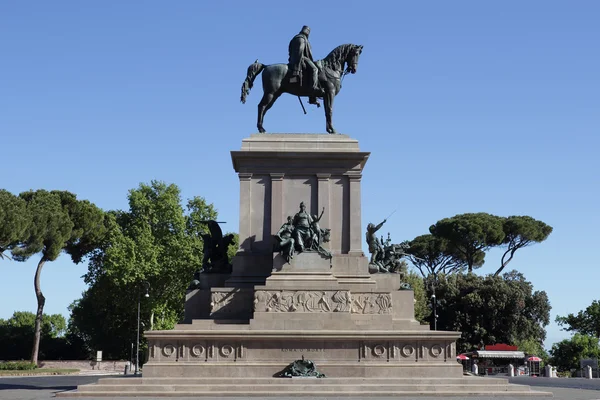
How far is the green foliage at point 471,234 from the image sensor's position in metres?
84.5

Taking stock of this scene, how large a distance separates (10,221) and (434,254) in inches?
1997

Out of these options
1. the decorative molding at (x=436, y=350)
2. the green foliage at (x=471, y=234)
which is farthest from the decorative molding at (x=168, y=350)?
the green foliage at (x=471, y=234)

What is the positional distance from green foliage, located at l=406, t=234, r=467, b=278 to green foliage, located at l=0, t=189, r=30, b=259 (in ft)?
152

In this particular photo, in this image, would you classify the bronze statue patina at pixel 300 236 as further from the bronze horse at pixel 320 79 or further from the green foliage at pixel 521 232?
the green foliage at pixel 521 232

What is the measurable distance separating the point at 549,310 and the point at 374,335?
53485 millimetres

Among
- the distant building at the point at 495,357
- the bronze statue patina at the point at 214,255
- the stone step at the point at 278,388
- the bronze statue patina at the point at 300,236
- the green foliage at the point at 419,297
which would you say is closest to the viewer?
the stone step at the point at 278,388

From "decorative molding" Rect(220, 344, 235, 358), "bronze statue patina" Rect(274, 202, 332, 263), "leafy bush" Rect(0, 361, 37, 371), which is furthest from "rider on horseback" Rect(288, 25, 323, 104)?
"leafy bush" Rect(0, 361, 37, 371)

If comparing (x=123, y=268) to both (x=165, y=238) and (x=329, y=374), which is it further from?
(x=329, y=374)

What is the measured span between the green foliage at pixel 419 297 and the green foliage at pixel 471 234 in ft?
44.3

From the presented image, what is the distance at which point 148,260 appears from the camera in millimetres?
61031

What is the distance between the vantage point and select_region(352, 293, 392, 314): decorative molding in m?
29.7

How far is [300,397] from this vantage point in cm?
2409

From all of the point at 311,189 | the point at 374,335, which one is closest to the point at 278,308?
the point at 374,335

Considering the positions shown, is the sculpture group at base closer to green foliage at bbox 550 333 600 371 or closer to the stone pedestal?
the stone pedestal
